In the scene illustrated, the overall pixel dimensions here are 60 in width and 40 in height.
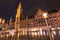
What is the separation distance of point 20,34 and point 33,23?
2.61 metres

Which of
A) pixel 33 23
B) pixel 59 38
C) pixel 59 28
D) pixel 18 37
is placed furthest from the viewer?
pixel 33 23

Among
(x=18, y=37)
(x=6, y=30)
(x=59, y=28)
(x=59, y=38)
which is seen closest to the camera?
(x=59, y=38)

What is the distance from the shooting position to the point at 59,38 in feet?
40.6

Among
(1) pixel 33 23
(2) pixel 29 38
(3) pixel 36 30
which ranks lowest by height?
(2) pixel 29 38

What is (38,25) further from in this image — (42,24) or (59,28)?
(59,28)

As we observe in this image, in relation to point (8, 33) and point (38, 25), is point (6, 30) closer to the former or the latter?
point (8, 33)

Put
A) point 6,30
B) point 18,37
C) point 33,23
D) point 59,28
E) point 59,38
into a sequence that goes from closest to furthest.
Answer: point 59,38, point 59,28, point 18,37, point 33,23, point 6,30

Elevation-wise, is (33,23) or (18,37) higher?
(33,23)

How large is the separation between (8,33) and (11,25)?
159cm

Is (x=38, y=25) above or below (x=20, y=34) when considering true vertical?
above

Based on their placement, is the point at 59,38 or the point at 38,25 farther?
the point at 38,25

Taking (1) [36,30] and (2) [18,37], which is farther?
(1) [36,30]

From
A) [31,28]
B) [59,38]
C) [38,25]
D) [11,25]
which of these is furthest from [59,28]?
[11,25]

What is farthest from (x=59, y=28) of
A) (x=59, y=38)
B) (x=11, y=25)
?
(x=11, y=25)
